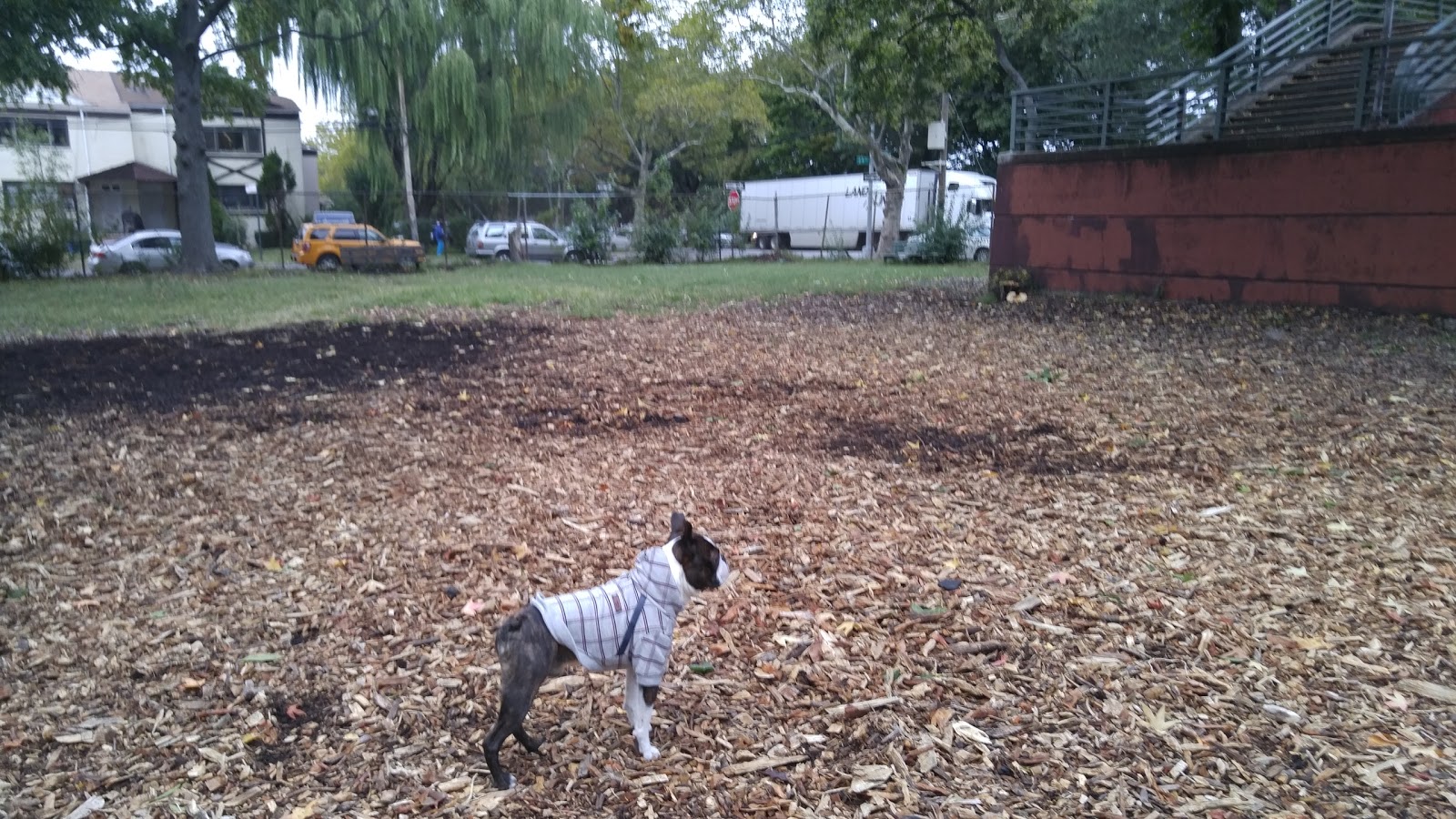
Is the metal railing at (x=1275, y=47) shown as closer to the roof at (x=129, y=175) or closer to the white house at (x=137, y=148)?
the white house at (x=137, y=148)

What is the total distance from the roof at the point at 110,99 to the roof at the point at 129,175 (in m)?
2.54

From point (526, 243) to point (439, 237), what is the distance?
11.1 feet

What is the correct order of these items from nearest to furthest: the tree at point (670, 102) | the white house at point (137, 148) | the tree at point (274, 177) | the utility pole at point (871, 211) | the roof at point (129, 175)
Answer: the utility pole at point (871, 211)
the tree at point (670, 102)
the tree at point (274, 177)
the white house at point (137, 148)
the roof at point (129, 175)

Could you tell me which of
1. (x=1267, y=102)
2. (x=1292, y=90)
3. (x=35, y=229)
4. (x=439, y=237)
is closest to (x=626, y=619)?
(x=1267, y=102)

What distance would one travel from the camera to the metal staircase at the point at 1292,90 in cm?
1160

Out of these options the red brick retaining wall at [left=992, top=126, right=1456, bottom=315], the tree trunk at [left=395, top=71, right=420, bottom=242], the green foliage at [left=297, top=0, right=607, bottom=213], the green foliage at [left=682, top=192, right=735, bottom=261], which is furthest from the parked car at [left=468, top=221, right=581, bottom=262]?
the red brick retaining wall at [left=992, top=126, right=1456, bottom=315]

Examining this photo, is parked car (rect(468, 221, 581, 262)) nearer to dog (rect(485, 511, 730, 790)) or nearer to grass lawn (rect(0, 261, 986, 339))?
grass lawn (rect(0, 261, 986, 339))

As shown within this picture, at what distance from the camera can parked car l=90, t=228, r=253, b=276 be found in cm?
2422

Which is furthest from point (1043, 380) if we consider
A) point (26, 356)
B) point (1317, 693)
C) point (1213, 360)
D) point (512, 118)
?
point (512, 118)

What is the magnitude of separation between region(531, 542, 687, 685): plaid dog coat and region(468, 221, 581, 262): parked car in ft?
89.4

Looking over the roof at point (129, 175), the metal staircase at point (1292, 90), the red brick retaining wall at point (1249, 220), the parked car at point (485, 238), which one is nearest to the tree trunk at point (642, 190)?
the parked car at point (485, 238)

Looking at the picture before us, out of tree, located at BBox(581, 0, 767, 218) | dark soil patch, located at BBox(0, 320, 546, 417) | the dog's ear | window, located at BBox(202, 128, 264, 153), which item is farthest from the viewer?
window, located at BBox(202, 128, 264, 153)

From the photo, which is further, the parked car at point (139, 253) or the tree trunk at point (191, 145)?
the parked car at point (139, 253)

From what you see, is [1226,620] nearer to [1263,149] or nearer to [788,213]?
[1263,149]
